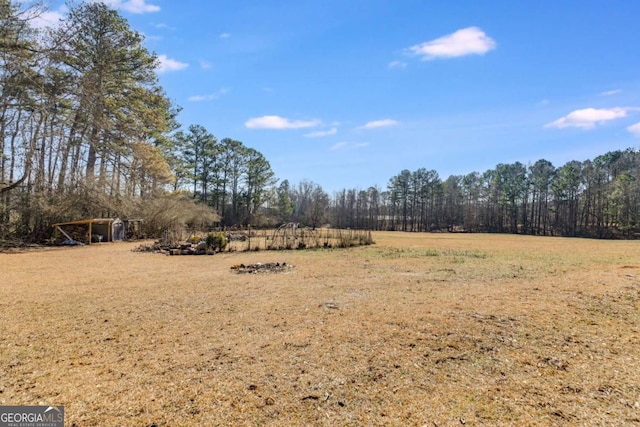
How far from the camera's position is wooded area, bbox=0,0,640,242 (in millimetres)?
12602

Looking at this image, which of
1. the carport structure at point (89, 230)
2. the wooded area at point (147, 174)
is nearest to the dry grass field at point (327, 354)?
the wooded area at point (147, 174)

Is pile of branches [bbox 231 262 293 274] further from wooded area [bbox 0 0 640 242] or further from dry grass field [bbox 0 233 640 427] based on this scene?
wooded area [bbox 0 0 640 242]

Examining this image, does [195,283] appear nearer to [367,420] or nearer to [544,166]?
[367,420]

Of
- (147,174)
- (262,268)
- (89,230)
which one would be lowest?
(262,268)

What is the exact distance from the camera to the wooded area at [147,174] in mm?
12602

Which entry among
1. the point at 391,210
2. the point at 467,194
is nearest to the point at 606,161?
Answer: the point at 467,194

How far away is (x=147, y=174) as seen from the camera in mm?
20453

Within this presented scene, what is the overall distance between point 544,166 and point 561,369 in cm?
6069

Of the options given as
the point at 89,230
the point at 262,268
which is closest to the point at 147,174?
the point at 89,230

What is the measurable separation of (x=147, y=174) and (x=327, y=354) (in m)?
20.3

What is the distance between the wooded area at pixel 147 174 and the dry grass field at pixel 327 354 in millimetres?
8737

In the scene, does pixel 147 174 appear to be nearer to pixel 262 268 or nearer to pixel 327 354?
pixel 262 268

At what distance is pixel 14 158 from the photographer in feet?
54.3

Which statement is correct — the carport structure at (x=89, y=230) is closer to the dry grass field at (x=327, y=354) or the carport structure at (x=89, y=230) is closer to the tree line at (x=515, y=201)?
the dry grass field at (x=327, y=354)
